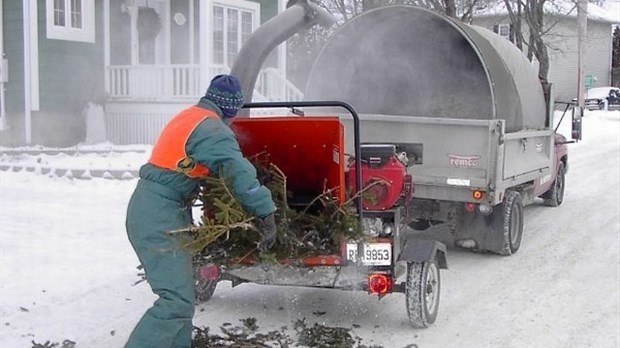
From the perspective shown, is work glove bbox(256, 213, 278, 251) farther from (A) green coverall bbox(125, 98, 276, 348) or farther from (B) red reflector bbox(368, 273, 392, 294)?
(B) red reflector bbox(368, 273, 392, 294)

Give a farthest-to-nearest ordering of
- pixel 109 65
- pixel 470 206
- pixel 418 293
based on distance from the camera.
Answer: pixel 109 65
pixel 470 206
pixel 418 293

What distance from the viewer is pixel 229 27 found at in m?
19.6

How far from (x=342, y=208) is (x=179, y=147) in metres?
1.36

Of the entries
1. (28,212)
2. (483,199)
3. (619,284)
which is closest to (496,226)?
(483,199)

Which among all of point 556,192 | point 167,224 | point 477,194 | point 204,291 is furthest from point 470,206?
point 556,192

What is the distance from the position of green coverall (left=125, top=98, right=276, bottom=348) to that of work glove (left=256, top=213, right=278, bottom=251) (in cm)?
10

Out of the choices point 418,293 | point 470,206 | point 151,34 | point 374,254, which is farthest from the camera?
point 151,34

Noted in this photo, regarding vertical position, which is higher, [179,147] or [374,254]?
[179,147]

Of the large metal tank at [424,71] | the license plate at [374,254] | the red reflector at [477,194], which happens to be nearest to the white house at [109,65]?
the large metal tank at [424,71]

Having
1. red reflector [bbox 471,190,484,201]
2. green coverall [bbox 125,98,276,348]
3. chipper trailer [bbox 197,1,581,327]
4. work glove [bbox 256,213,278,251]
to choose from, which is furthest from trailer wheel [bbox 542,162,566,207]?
green coverall [bbox 125,98,276,348]

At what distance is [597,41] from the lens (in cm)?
4878

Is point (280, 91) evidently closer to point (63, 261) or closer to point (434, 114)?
point (434, 114)

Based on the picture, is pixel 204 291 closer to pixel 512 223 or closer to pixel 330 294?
pixel 330 294

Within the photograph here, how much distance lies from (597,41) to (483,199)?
44975mm
